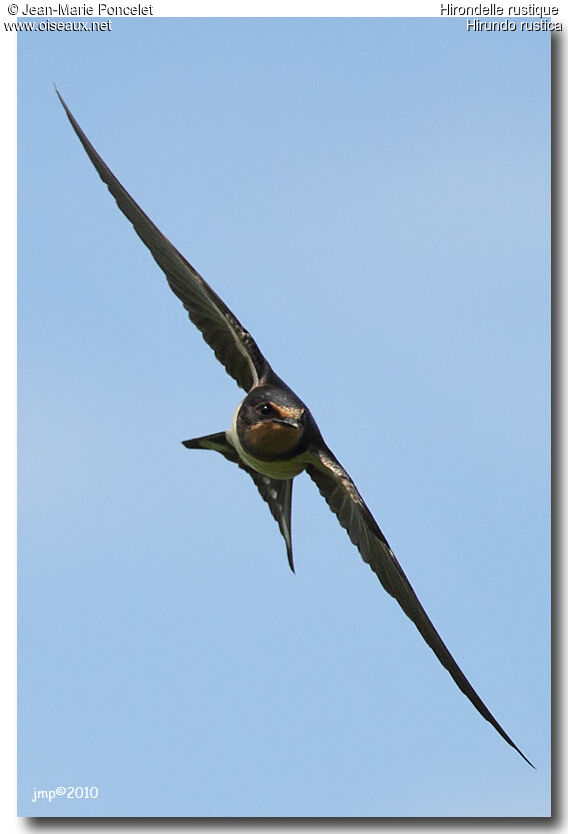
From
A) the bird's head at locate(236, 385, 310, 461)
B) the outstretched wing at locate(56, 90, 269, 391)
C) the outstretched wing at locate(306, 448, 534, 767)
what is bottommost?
the outstretched wing at locate(306, 448, 534, 767)

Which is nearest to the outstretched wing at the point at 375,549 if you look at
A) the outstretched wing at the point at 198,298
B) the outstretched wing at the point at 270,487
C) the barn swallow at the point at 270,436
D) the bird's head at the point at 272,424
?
the barn swallow at the point at 270,436

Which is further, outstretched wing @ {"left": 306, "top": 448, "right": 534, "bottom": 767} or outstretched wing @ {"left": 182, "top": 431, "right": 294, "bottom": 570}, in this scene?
outstretched wing @ {"left": 182, "top": 431, "right": 294, "bottom": 570}

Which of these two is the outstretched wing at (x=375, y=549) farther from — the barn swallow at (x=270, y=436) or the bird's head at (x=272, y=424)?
the bird's head at (x=272, y=424)

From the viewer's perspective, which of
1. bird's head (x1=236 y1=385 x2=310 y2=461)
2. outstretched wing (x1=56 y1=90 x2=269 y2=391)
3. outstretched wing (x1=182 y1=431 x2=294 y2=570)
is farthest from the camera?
outstretched wing (x1=182 y1=431 x2=294 y2=570)

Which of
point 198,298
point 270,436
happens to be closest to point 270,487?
point 270,436

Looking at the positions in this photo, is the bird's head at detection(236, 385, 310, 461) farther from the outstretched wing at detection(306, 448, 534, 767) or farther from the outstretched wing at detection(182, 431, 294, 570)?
the outstretched wing at detection(182, 431, 294, 570)

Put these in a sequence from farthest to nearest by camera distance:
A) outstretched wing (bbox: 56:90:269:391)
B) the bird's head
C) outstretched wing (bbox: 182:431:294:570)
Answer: outstretched wing (bbox: 182:431:294:570), outstretched wing (bbox: 56:90:269:391), the bird's head

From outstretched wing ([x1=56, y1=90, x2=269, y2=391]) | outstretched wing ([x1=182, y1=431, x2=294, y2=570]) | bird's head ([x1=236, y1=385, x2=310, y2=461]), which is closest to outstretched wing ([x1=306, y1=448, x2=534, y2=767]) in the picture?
bird's head ([x1=236, y1=385, x2=310, y2=461])
